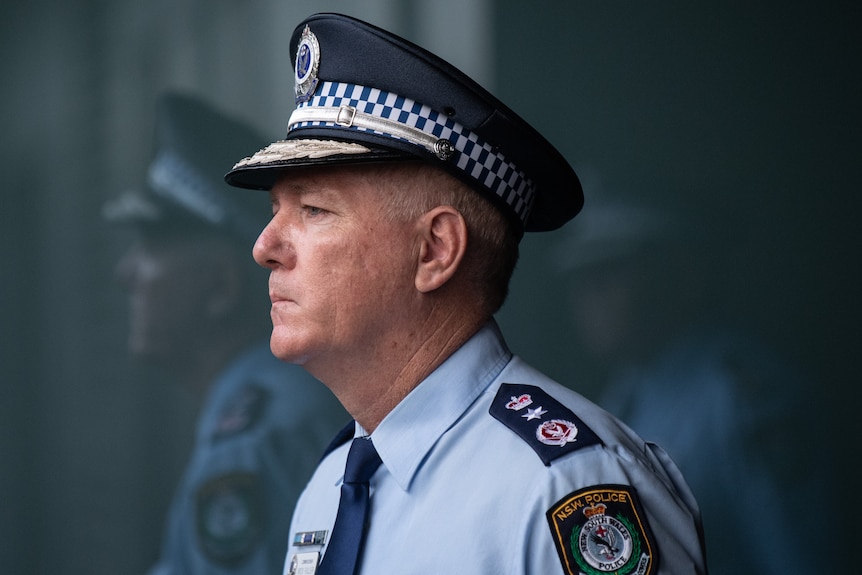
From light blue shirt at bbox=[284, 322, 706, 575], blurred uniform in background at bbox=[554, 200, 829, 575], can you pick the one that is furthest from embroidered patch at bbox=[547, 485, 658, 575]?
blurred uniform in background at bbox=[554, 200, 829, 575]

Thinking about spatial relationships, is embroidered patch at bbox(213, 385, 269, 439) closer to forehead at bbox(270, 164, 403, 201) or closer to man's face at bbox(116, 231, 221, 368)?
man's face at bbox(116, 231, 221, 368)

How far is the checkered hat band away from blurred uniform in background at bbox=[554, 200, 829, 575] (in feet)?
3.97

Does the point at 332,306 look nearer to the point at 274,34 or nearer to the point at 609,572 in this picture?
the point at 609,572

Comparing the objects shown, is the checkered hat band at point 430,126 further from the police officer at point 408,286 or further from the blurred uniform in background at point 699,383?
the blurred uniform in background at point 699,383

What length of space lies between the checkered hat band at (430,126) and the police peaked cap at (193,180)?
144 cm

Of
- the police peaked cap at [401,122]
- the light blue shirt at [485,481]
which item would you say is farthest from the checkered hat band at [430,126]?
the light blue shirt at [485,481]

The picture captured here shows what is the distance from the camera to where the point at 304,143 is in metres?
1.44

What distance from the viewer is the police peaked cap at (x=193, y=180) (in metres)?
2.91

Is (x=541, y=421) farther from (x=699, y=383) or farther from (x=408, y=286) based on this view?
(x=699, y=383)

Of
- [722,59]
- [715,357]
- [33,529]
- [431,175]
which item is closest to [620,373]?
[715,357]

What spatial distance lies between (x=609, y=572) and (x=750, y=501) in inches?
57.3

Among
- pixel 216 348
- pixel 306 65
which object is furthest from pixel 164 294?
pixel 306 65

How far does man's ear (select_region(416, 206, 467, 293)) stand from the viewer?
1.45m

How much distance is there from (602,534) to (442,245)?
50cm
